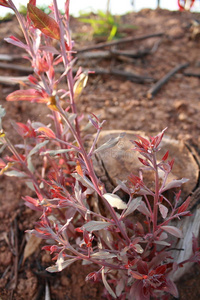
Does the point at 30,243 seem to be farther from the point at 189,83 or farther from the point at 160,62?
the point at 160,62

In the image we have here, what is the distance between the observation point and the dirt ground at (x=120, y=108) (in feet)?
6.25

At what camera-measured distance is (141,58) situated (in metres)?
3.80

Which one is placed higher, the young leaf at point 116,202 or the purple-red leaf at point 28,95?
the purple-red leaf at point 28,95

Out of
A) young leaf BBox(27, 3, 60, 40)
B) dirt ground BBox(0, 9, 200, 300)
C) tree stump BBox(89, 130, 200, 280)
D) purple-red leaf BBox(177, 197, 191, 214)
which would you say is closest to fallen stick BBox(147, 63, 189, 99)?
dirt ground BBox(0, 9, 200, 300)

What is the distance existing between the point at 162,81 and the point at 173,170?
1.86m

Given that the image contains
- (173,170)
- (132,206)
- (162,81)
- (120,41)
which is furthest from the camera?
(120,41)

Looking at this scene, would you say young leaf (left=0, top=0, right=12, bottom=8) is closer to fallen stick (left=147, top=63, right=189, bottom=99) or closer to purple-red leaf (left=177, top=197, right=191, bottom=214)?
purple-red leaf (left=177, top=197, right=191, bottom=214)

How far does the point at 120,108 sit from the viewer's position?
2.89 metres

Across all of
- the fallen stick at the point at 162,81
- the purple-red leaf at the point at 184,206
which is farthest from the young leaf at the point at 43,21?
the fallen stick at the point at 162,81

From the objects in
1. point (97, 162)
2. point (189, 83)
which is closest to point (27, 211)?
point (97, 162)

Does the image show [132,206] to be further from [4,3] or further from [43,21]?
[4,3]

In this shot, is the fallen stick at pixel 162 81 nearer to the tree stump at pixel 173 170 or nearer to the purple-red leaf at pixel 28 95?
the tree stump at pixel 173 170

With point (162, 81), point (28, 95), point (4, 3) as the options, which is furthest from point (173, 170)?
point (162, 81)

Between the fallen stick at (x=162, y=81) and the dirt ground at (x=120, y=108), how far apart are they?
0.04 metres
